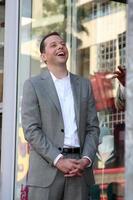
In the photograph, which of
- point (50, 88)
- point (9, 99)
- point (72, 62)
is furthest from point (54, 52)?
point (72, 62)

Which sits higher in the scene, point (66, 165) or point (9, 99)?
point (9, 99)

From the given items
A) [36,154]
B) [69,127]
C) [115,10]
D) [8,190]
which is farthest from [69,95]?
[115,10]

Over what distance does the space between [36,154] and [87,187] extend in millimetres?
417

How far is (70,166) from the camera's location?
11.5ft

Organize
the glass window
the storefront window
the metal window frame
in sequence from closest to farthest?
the metal window frame, the storefront window, the glass window

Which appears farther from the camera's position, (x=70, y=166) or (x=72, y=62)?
(x=72, y=62)

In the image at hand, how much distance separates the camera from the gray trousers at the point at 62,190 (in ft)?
11.7

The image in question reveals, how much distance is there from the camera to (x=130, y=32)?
1.91 metres

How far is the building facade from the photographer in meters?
5.39

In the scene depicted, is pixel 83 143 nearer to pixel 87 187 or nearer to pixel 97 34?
pixel 87 187

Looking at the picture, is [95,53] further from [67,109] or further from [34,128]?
[34,128]

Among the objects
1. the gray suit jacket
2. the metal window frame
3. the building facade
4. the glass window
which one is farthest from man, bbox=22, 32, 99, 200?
the glass window

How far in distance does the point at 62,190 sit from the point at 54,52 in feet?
3.15

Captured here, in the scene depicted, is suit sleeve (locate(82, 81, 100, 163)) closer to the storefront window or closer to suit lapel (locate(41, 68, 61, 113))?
suit lapel (locate(41, 68, 61, 113))
